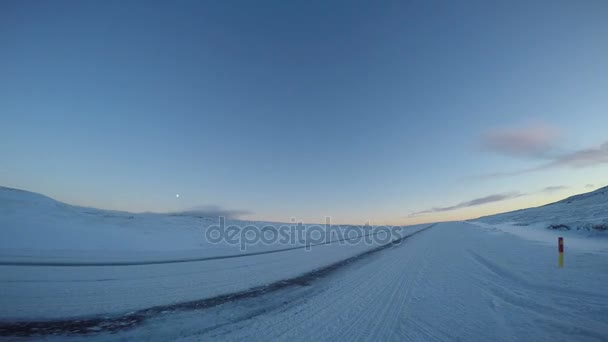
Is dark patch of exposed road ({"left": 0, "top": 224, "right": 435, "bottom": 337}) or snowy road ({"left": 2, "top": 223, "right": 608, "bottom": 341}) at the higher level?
dark patch of exposed road ({"left": 0, "top": 224, "right": 435, "bottom": 337})

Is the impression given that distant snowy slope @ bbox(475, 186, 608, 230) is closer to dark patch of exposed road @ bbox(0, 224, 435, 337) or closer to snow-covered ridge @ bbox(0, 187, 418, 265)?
snow-covered ridge @ bbox(0, 187, 418, 265)

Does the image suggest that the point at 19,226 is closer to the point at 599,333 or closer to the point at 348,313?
the point at 348,313

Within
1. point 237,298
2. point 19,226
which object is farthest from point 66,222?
point 237,298

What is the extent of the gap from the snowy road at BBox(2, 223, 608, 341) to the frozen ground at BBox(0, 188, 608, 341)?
21 millimetres

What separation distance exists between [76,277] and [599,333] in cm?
1124

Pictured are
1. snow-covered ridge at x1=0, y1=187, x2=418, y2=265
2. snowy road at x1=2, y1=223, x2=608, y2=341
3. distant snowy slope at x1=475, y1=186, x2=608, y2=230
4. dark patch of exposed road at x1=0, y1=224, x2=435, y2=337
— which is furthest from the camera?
distant snowy slope at x1=475, y1=186, x2=608, y2=230

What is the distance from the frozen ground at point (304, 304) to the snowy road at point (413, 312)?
0.07ft

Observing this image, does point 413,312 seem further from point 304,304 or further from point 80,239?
point 80,239

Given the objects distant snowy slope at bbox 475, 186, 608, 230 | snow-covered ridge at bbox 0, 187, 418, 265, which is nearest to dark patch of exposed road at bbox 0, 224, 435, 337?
snow-covered ridge at bbox 0, 187, 418, 265

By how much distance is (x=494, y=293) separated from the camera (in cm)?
608

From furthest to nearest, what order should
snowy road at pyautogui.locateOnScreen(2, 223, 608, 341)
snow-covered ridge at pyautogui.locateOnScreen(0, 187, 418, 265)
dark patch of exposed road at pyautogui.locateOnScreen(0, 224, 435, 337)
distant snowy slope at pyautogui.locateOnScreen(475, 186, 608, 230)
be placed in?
distant snowy slope at pyautogui.locateOnScreen(475, 186, 608, 230)
snow-covered ridge at pyautogui.locateOnScreen(0, 187, 418, 265)
snowy road at pyautogui.locateOnScreen(2, 223, 608, 341)
dark patch of exposed road at pyautogui.locateOnScreen(0, 224, 435, 337)

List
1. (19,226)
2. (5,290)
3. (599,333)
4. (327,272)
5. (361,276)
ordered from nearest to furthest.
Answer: (599,333) → (5,290) → (361,276) → (327,272) → (19,226)

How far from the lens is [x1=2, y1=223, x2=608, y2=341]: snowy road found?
3857mm

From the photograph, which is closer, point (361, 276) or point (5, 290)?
point (5, 290)
